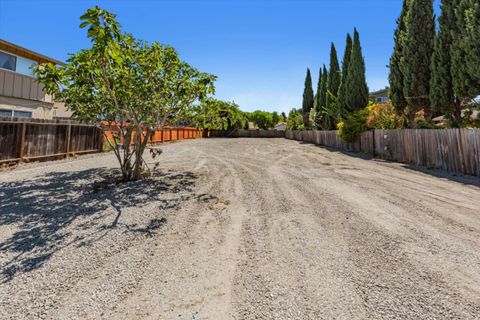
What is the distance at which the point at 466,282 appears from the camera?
2527 millimetres

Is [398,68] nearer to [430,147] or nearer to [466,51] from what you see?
[466,51]

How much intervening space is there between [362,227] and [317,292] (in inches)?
82.7

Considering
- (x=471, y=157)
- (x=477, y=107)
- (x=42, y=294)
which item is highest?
(x=477, y=107)

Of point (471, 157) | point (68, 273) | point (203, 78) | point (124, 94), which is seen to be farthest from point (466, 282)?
point (471, 157)

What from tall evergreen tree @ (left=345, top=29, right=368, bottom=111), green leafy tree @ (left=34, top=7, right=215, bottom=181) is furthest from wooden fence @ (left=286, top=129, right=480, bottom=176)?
green leafy tree @ (left=34, top=7, right=215, bottom=181)

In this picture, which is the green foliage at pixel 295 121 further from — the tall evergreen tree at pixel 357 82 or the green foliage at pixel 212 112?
the green foliage at pixel 212 112

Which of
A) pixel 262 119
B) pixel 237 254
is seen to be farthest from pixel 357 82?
pixel 262 119

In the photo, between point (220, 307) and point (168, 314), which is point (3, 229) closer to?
point (168, 314)

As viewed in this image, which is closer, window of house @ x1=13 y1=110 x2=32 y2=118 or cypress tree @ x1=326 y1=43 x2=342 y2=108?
window of house @ x1=13 y1=110 x2=32 y2=118

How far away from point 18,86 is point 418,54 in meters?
21.8

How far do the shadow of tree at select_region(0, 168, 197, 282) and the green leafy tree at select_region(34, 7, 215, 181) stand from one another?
1.20m

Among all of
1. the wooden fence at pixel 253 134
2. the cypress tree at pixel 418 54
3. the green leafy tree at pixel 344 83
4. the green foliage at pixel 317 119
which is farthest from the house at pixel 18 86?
the wooden fence at pixel 253 134

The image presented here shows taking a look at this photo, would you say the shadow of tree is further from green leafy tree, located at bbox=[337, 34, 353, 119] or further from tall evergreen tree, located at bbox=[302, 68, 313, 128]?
tall evergreen tree, located at bbox=[302, 68, 313, 128]

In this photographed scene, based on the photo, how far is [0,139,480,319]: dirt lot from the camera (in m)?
2.18
